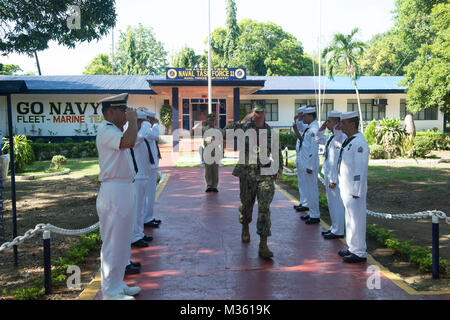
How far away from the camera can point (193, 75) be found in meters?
20.3

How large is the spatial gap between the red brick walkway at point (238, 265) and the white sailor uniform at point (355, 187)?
0.34 m

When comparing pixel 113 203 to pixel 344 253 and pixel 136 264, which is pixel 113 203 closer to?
pixel 136 264

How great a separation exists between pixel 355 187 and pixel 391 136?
46.2 feet

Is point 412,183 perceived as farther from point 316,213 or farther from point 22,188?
point 22,188

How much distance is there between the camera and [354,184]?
511 centimetres

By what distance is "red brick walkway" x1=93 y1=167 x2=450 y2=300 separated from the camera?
4289 millimetres

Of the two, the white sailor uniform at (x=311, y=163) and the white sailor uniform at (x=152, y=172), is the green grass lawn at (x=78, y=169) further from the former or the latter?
the white sailor uniform at (x=311, y=163)

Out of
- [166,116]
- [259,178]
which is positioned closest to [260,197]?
[259,178]

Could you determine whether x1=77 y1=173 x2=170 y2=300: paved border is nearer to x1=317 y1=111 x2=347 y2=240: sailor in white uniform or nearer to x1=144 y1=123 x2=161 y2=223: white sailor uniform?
x1=144 y1=123 x2=161 y2=223: white sailor uniform

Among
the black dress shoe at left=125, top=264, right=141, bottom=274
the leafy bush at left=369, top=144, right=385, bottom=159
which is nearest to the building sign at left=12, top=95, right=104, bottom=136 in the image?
the leafy bush at left=369, top=144, right=385, bottom=159

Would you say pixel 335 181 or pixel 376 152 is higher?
pixel 335 181

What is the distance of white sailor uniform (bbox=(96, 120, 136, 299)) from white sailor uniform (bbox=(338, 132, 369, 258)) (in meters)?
2.85
